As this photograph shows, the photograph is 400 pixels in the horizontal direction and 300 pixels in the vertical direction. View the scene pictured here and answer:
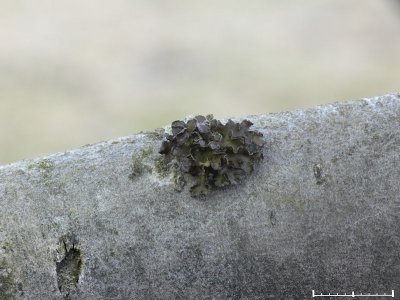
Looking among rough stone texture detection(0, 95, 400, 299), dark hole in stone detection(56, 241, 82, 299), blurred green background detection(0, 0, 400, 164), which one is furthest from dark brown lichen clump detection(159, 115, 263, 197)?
blurred green background detection(0, 0, 400, 164)

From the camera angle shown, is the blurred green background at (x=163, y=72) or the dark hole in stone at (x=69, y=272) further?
the blurred green background at (x=163, y=72)

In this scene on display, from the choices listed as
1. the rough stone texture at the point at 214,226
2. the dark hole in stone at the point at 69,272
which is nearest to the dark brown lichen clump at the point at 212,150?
the rough stone texture at the point at 214,226

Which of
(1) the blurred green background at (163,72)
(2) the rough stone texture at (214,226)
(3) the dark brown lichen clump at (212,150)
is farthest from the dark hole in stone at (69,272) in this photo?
(1) the blurred green background at (163,72)

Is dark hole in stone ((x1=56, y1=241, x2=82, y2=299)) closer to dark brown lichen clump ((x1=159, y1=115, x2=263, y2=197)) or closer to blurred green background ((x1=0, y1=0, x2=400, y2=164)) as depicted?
dark brown lichen clump ((x1=159, y1=115, x2=263, y2=197))

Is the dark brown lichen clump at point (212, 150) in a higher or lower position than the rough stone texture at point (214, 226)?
higher

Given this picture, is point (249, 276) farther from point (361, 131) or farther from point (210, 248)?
point (361, 131)

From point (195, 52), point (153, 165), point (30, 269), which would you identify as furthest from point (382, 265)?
point (195, 52)

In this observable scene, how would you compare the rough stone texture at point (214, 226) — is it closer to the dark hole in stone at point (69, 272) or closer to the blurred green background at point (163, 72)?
the dark hole in stone at point (69, 272)

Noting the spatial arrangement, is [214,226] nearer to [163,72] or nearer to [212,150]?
[212,150]
